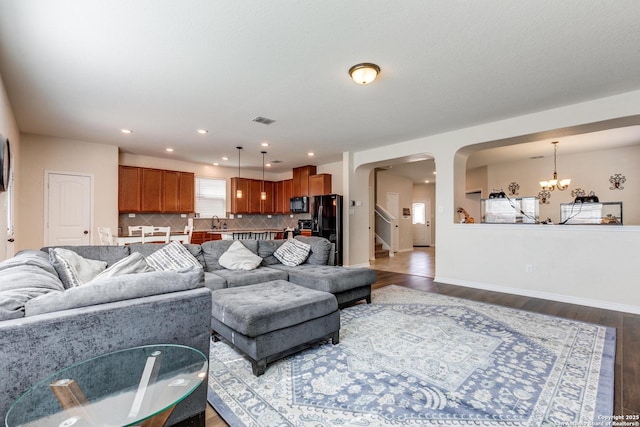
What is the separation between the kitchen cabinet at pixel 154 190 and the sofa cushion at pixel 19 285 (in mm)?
5038

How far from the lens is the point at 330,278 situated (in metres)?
3.41

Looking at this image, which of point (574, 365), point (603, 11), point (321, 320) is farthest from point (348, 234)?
point (603, 11)

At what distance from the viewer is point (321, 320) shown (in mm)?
→ 2500

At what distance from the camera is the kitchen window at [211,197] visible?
779 centimetres

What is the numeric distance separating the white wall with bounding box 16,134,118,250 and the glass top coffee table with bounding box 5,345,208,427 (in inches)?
213

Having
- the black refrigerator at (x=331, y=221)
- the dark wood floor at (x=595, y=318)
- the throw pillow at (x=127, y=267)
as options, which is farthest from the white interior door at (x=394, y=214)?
the throw pillow at (x=127, y=267)

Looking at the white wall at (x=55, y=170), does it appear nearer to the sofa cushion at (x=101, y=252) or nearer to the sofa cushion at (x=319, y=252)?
the sofa cushion at (x=101, y=252)

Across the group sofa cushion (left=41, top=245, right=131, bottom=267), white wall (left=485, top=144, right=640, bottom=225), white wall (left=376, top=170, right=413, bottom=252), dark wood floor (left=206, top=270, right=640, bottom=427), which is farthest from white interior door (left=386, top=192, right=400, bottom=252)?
sofa cushion (left=41, top=245, right=131, bottom=267)

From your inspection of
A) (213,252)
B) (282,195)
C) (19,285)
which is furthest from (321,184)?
(19,285)

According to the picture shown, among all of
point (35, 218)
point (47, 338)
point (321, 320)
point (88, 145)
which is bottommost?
point (321, 320)

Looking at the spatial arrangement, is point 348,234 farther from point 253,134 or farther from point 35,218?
point 35,218

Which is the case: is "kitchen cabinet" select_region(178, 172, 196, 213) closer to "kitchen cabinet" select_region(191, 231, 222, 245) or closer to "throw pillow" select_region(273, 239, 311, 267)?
"kitchen cabinet" select_region(191, 231, 222, 245)

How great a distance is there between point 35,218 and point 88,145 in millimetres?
1594

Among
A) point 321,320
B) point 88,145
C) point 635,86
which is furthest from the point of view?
point 88,145
